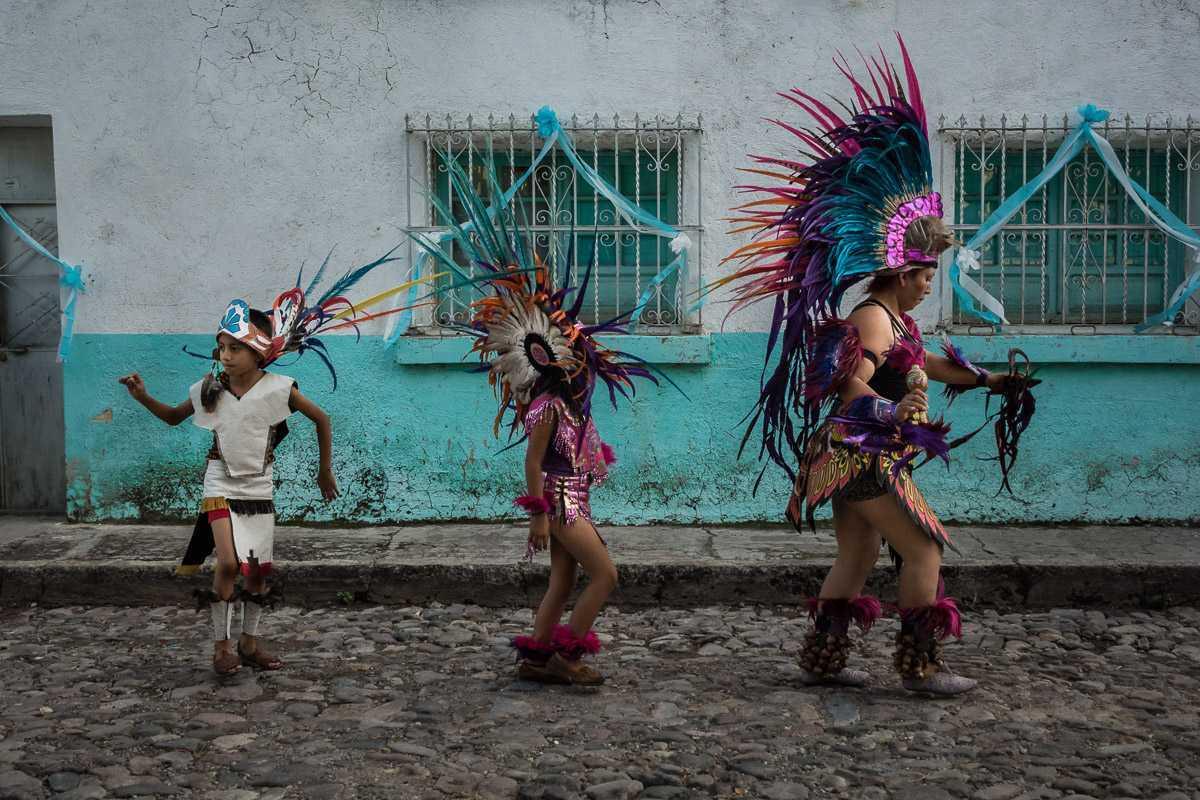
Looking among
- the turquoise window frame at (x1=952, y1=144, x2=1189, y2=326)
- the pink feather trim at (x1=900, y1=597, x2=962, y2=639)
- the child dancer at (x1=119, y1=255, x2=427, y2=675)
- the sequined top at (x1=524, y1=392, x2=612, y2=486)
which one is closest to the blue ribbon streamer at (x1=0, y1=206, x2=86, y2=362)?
the child dancer at (x1=119, y1=255, x2=427, y2=675)

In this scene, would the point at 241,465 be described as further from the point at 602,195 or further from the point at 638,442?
the point at 602,195

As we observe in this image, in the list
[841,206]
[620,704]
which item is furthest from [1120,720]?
[841,206]

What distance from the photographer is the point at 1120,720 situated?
4.34 m

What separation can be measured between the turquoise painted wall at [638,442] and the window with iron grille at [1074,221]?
1.05 feet

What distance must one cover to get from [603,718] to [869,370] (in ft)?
4.86

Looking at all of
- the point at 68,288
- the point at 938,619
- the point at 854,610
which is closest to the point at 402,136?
the point at 68,288

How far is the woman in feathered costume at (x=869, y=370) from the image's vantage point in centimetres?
446

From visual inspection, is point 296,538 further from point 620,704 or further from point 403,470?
point 620,704

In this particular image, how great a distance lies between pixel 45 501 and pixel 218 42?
2999 mm

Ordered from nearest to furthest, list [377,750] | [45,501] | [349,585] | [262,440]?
A: [377,750] → [262,440] → [349,585] → [45,501]

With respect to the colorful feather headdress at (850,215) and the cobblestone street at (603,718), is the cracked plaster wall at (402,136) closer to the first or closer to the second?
the cobblestone street at (603,718)

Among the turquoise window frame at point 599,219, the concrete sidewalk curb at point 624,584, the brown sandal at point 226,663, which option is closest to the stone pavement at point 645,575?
the concrete sidewalk curb at point 624,584

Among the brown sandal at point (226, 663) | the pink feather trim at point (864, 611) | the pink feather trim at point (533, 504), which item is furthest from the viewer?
the brown sandal at point (226, 663)

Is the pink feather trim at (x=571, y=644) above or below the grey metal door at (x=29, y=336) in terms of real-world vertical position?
below
